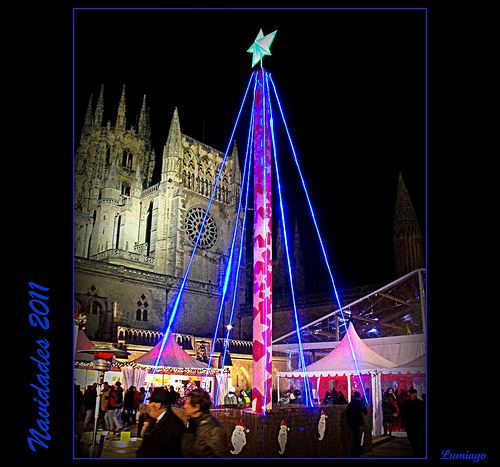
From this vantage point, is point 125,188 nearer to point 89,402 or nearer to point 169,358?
point 169,358

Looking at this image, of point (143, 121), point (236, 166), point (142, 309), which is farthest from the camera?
point (143, 121)

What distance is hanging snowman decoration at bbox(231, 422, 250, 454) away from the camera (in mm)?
7047

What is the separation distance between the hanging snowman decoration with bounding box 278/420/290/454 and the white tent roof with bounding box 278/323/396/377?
6.17 m

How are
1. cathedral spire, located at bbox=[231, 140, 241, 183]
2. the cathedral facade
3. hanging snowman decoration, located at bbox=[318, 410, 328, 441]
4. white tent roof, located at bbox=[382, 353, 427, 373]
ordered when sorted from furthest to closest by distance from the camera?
cathedral spire, located at bbox=[231, 140, 241, 183] → the cathedral facade → white tent roof, located at bbox=[382, 353, 427, 373] → hanging snowman decoration, located at bbox=[318, 410, 328, 441]

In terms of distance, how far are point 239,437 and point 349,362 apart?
7.41 m

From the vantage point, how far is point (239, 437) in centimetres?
709

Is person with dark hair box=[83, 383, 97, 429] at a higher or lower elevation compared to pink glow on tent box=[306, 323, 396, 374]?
lower

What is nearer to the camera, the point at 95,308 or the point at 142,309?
the point at 95,308

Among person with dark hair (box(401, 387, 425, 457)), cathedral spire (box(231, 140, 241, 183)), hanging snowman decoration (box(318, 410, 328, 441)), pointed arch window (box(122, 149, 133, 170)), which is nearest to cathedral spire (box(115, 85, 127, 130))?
pointed arch window (box(122, 149, 133, 170))

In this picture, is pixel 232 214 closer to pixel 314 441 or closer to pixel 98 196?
pixel 98 196

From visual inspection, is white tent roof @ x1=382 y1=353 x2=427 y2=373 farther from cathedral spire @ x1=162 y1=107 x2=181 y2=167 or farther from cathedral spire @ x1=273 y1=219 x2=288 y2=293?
cathedral spire @ x1=162 y1=107 x2=181 y2=167

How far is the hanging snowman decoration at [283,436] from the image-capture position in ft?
24.3

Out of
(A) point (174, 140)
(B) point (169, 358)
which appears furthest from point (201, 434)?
(A) point (174, 140)

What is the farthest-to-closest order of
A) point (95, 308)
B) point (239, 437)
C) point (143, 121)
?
point (143, 121) → point (95, 308) → point (239, 437)
